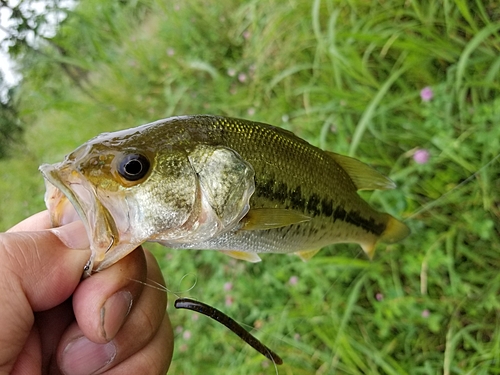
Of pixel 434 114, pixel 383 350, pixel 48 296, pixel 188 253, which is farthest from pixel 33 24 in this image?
pixel 383 350

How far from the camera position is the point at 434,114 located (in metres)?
2.13

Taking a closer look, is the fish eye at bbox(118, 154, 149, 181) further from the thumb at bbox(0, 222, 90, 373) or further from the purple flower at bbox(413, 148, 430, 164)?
the purple flower at bbox(413, 148, 430, 164)

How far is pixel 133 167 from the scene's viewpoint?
995 millimetres

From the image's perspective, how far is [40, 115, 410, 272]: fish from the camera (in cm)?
98

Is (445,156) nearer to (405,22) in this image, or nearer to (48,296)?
(405,22)

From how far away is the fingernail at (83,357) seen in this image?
1.16 m

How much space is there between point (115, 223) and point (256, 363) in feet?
5.60

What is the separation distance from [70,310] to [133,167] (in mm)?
542

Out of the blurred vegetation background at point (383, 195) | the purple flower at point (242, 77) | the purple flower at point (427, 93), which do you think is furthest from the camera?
the purple flower at point (242, 77)

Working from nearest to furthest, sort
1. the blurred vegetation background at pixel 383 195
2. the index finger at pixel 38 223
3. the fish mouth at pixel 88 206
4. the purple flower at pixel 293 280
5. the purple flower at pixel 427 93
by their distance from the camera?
1. the fish mouth at pixel 88 206
2. the index finger at pixel 38 223
3. the blurred vegetation background at pixel 383 195
4. the purple flower at pixel 427 93
5. the purple flower at pixel 293 280

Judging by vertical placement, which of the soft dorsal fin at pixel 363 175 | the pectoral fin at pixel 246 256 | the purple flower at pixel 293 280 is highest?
the soft dorsal fin at pixel 363 175

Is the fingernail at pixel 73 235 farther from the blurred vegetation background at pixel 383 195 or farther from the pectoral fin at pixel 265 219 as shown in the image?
the blurred vegetation background at pixel 383 195

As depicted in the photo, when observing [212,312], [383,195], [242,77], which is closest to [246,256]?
[212,312]

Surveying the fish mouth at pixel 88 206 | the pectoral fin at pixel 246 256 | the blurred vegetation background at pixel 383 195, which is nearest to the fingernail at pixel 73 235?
the fish mouth at pixel 88 206
